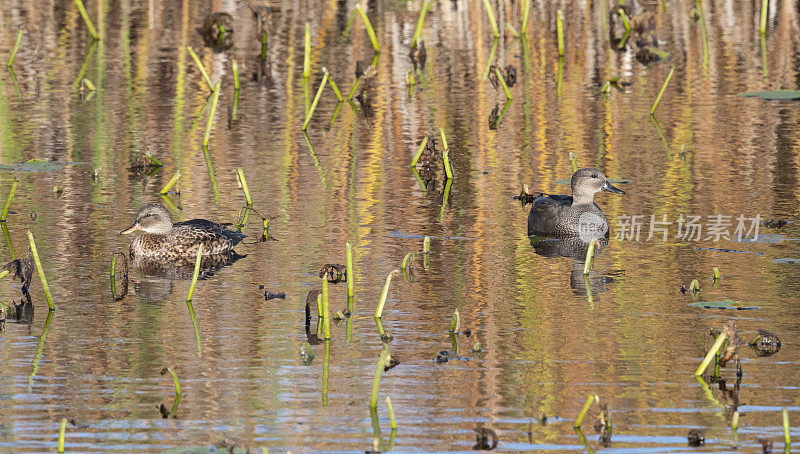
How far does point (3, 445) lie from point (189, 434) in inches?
35.7

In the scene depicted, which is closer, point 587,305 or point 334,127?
point 587,305

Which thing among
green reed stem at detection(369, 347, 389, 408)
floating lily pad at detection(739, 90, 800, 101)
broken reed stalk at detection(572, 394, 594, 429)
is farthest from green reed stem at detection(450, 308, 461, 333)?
floating lily pad at detection(739, 90, 800, 101)

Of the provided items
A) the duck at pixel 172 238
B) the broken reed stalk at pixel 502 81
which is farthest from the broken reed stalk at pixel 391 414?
the broken reed stalk at pixel 502 81

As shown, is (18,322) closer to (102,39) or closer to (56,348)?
(56,348)

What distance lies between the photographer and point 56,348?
823cm

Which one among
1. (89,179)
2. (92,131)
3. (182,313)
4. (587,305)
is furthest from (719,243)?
(92,131)

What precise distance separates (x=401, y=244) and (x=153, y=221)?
2.05 m

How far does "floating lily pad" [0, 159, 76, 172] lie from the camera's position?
44.9 feet

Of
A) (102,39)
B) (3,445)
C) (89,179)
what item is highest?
(102,39)

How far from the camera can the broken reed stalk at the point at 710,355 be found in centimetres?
706

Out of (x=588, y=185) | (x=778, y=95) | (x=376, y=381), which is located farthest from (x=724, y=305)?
(x=778, y=95)

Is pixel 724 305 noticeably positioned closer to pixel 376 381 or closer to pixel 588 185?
pixel 588 185

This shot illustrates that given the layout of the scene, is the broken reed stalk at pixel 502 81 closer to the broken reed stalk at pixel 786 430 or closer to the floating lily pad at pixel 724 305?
the floating lily pad at pixel 724 305

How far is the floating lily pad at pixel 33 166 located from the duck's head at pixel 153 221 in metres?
3.09
